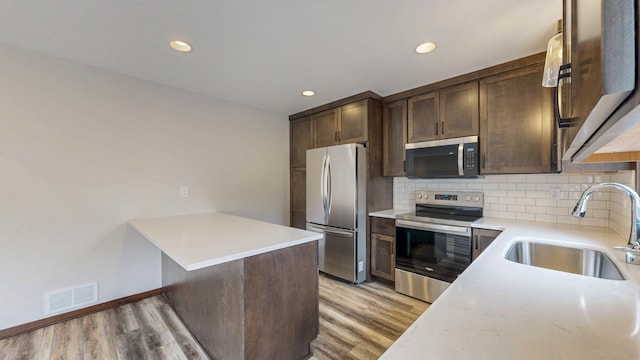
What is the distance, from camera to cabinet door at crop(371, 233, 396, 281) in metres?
2.87

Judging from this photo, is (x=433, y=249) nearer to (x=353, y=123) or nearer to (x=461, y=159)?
(x=461, y=159)

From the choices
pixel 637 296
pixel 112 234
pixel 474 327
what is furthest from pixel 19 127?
pixel 637 296

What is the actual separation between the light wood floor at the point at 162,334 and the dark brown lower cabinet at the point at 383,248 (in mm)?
319

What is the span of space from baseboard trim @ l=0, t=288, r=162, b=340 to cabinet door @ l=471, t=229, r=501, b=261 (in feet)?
10.6

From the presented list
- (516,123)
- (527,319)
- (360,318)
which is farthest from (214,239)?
(516,123)

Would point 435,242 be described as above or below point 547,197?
below

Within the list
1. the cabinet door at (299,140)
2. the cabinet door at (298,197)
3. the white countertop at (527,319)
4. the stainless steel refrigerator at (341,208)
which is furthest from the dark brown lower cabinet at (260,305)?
the cabinet door at (299,140)

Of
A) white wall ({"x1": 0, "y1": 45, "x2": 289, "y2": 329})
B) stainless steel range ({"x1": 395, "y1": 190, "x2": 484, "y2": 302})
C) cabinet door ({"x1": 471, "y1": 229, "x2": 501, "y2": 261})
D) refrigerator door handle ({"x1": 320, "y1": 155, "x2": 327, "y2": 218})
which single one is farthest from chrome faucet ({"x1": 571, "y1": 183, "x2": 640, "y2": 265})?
white wall ({"x1": 0, "y1": 45, "x2": 289, "y2": 329})

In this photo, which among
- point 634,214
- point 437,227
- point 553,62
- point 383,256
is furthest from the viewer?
point 383,256

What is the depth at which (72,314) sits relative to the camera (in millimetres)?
2293

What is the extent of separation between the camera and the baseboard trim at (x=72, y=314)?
207 cm

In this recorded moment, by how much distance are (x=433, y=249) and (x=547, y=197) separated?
1.12 metres

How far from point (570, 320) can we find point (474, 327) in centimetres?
30

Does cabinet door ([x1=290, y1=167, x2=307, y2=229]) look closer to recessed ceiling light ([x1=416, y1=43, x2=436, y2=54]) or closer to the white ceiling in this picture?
the white ceiling
